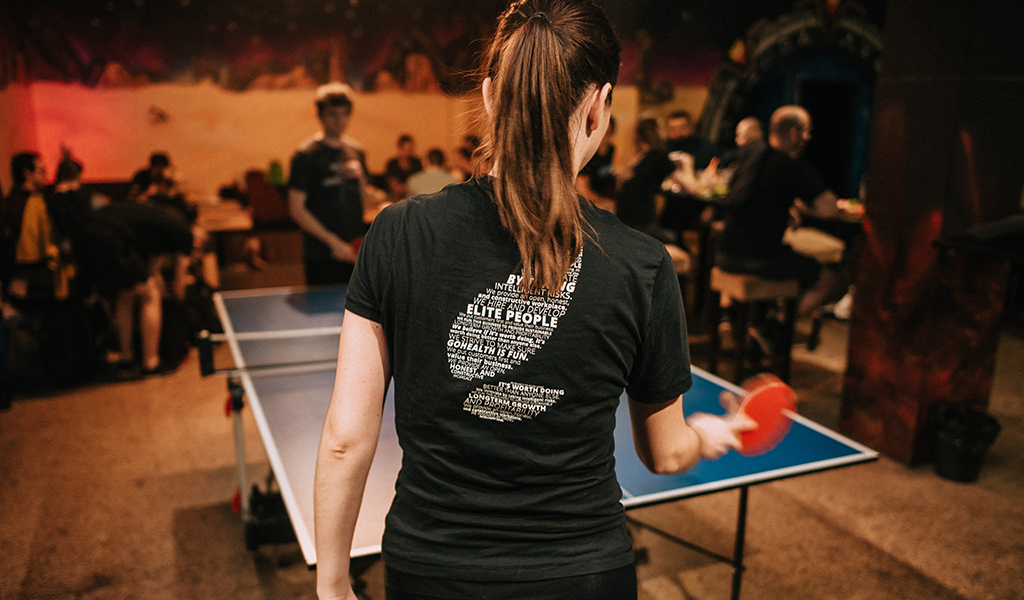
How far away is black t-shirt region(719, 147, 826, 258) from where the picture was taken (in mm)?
4562

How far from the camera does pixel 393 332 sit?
3.40 feet

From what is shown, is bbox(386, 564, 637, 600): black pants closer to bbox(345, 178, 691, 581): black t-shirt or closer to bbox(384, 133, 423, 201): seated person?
bbox(345, 178, 691, 581): black t-shirt

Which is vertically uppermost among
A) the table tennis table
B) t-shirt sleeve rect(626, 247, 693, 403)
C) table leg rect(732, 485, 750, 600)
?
t-shirt sleeve rect(626, 247, 693, 403)

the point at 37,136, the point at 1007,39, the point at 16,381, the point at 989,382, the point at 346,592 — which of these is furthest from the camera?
the point at 37,136

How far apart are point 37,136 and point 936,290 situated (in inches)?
318

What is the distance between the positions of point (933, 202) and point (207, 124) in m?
7.46

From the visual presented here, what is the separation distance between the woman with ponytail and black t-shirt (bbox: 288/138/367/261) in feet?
9.95

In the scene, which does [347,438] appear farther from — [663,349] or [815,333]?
[815,333]

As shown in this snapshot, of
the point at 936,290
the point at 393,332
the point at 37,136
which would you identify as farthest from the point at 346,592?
the point at 37,136

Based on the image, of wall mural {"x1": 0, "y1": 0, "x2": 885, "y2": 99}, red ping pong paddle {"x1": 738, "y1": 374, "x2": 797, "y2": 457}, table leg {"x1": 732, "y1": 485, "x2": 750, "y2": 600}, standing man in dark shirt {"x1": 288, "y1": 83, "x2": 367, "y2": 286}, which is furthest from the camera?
wall mural {"x1": 0, "y1": 0, "x2": 885, "y2": 99}

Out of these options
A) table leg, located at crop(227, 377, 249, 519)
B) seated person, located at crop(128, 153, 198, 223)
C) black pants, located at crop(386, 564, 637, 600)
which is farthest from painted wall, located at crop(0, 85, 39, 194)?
black pants, located at crop(386, 564, 637, 600)

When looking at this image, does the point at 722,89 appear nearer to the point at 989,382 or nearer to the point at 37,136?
the point at 989,382

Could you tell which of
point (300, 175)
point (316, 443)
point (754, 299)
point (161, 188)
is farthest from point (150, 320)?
point (754, 299)

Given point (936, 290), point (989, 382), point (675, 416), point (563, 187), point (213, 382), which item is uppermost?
point (563, 187)
